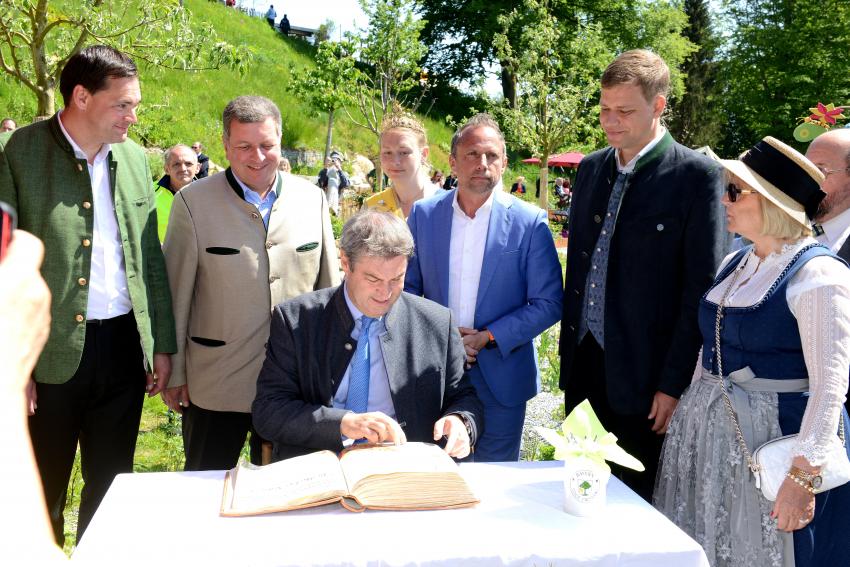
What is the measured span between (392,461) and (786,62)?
33.1 m

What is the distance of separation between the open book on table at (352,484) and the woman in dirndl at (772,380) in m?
1.05

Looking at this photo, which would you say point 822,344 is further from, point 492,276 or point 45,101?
point 45,101

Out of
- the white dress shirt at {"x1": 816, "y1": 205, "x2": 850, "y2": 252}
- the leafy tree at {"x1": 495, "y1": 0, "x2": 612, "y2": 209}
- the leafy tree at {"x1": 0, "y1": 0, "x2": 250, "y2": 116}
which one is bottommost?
the white dress shirt at {"x1": 816, "y1": 205, "x2": 850, "y2": 252}

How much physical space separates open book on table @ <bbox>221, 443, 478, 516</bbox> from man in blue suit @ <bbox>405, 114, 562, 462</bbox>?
1.12 metres

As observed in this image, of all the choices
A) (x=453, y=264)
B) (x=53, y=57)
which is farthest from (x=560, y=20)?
(x=453, y=264)

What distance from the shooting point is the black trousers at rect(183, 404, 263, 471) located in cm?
340

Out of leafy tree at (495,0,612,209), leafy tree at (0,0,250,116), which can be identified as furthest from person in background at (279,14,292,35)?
leafy tree at (0,0,250,116)

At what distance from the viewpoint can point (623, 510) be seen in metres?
2.15

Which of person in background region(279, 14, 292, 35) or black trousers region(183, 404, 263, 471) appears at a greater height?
person in background region(279, 14, 292, 35)

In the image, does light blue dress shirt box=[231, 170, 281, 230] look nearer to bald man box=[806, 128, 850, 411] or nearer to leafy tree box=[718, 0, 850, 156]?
bald man box=[806, 128, 850, 411]

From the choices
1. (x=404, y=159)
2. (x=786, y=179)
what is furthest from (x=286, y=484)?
(x=404, y=159)

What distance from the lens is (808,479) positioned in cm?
241

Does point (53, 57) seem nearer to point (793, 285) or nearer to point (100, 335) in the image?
point (100, 335)

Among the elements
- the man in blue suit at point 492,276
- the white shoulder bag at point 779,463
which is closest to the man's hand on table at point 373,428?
the man in blue suit at point 492,276
